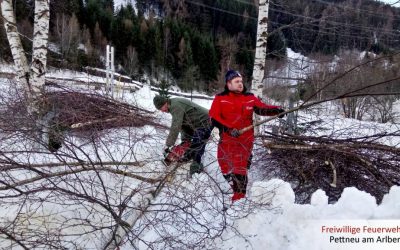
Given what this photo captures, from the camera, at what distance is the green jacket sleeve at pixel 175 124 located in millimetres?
5020

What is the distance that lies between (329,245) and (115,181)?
1884mm

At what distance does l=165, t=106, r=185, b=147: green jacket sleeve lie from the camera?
5020 mm

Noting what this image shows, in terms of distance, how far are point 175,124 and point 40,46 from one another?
9.29 feet

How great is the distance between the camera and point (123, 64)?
113ft

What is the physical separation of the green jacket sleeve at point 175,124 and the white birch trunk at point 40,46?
245cm

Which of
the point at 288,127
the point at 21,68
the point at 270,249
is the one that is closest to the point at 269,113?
the point at 288,127

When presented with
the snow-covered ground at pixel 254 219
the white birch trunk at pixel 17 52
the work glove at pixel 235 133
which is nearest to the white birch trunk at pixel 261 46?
the work glove at pixel 235 133

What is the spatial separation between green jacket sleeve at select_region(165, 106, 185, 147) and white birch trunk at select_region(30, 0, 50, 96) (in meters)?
2.45

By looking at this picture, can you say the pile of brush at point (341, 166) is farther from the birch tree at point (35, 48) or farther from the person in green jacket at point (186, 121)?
the birch tree at point (35, 48)

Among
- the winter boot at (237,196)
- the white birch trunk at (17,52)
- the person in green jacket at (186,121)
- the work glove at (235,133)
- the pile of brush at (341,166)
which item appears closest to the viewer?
→ the winter boot at (237,196)

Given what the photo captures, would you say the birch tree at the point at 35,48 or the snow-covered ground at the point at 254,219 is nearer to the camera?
the snow-covered ground at the point at 254,219

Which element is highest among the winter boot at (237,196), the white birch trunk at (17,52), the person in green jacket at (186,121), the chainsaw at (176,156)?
the white birch trunk at (17,52)

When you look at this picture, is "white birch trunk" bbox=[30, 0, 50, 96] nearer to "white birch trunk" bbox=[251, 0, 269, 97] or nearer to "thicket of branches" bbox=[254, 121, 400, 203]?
"white birch trunk" bbox=[251, 0, 269, 97]

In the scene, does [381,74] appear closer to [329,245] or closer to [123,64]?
[329,245]
